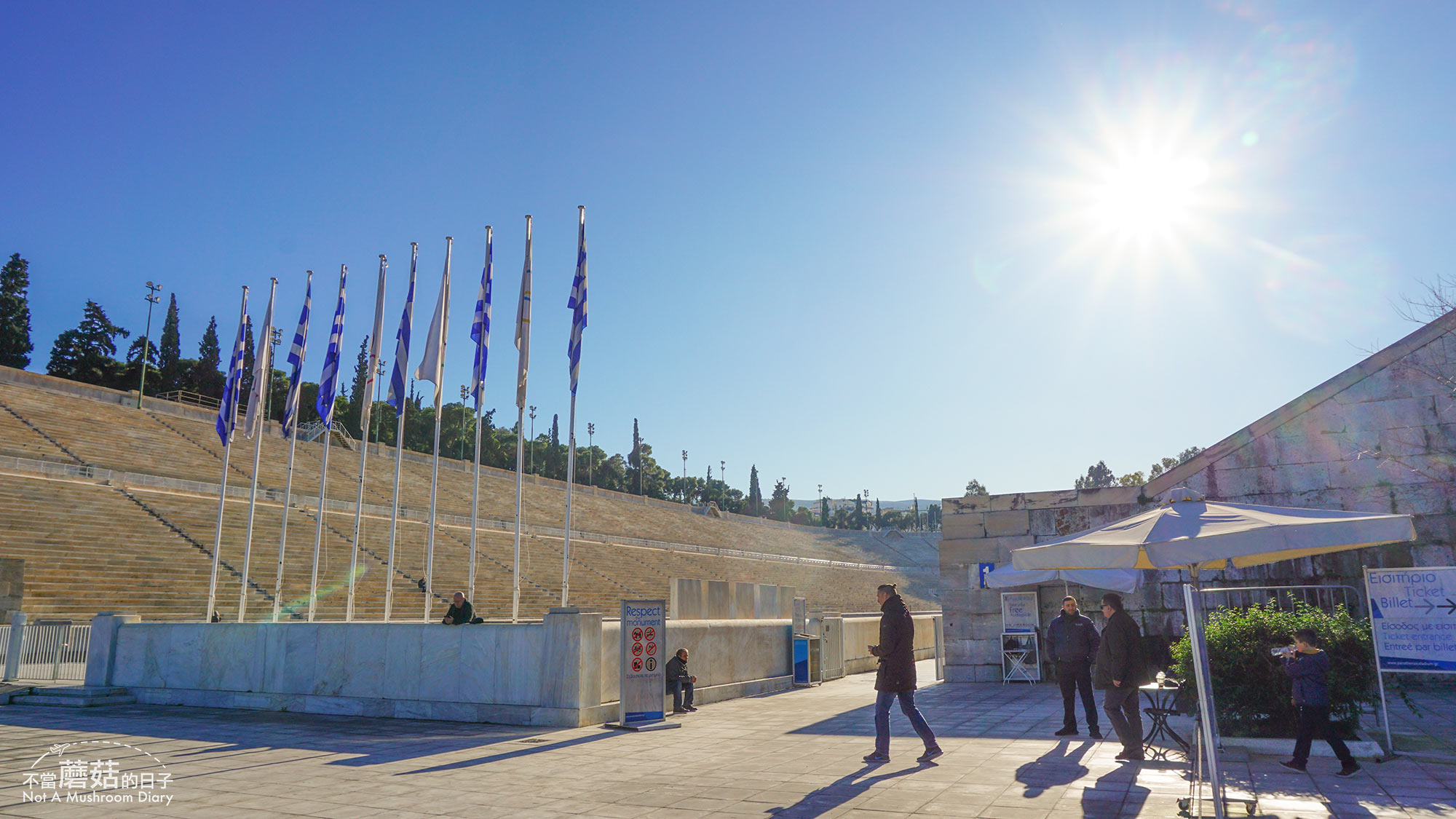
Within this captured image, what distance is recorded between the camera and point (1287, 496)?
14891 millimetres

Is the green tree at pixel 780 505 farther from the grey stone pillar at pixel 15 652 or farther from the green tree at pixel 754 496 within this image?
the grey stone pillar at pixel 15 652

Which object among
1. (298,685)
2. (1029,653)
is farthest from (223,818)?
(1029,653)

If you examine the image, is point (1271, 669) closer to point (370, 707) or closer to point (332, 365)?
point (370, 707)

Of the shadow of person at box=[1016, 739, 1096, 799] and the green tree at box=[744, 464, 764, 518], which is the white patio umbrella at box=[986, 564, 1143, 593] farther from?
the green tree at box=[744, 464, 764, 518]

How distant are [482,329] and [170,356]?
66260 mm

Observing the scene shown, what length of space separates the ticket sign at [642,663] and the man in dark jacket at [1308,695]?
285 inches

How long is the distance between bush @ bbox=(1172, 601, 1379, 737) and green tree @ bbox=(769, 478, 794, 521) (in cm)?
11868

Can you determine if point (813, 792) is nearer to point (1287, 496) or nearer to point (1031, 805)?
point (1031, 805)

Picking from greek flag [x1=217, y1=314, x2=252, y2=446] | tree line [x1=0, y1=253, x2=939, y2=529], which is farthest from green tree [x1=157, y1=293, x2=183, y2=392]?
greek flag [x1=217, y1=314, x2=252, y2=446]

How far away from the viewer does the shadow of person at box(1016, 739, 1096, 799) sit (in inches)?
285

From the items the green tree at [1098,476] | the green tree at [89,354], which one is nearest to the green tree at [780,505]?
the green tree at [1098,476]

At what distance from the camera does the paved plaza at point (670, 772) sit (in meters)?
6.51

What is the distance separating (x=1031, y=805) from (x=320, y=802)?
5546mm

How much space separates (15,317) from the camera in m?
59.0
